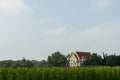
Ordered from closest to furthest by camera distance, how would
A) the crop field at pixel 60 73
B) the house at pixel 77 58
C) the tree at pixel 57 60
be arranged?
1. the crop field at pixel 60 73
2. the tree at pixel 57 60
3. the house at pixel 77 58

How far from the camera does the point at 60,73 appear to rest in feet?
130

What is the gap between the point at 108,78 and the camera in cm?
4369

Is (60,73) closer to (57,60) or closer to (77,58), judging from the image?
(57,60)

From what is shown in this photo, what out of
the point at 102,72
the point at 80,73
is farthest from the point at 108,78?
the point at 80,73

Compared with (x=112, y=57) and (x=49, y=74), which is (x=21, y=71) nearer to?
(x=49, y=74)

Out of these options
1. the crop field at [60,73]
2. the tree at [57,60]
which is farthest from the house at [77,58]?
the crop field at [60,73]

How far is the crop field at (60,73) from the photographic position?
118ft

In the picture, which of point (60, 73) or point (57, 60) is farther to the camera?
point (57, 60)

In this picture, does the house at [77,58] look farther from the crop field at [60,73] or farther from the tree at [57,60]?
the crop field at [60,73]

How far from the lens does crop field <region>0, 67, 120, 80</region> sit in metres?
35.9

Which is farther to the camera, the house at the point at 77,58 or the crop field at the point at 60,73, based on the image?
the house at the point at 77,58

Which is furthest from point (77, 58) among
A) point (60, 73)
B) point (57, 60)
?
point (60, 73)

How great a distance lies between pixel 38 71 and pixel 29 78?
5.50 ft

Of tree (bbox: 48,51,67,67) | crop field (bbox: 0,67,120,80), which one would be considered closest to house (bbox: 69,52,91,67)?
tree (bbox: 48,51,67,67)
